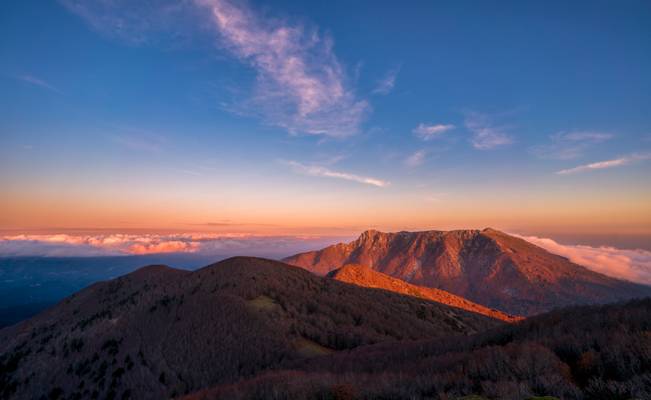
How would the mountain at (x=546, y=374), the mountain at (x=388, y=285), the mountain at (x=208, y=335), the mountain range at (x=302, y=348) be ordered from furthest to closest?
the mountain at (x=388, y=285) → the mountain at (x=208, y=335) → the mountain range at (x=302, y=348) → the mountain at (x=546, y=374)

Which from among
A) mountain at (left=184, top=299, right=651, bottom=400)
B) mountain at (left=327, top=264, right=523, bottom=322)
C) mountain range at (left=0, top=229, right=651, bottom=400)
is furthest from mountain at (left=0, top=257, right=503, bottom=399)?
mountain at (left=327, top=264, right=523, bottom=322)

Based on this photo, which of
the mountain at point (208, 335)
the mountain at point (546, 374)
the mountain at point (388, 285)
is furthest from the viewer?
the mountain at point (388, 285)

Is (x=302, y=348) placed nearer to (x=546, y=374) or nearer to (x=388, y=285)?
(x=546, y=374)

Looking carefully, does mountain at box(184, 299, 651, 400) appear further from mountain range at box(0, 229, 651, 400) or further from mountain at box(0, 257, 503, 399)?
mountain at box(0, 257, 503, 399)

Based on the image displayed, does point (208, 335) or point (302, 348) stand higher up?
point (302, 348)

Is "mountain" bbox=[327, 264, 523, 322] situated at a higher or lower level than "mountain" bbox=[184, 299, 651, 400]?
lower

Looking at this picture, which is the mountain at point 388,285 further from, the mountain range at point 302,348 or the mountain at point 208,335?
the mountain at point 208,335

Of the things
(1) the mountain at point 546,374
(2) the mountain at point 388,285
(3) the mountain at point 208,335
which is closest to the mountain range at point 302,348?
(1) the mountain at point 546,374

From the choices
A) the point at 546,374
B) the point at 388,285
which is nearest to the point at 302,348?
the point at 546,374

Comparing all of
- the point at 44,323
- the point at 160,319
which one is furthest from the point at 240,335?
the point at 44,323
